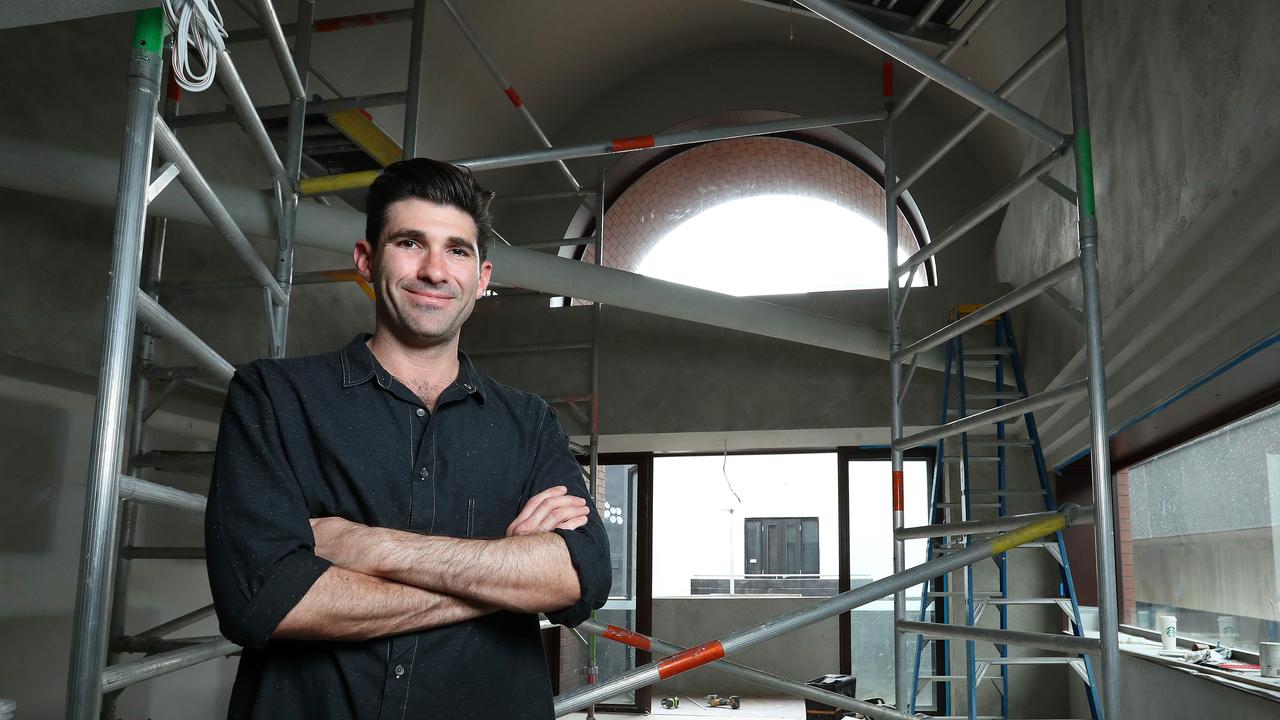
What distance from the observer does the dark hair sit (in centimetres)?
141

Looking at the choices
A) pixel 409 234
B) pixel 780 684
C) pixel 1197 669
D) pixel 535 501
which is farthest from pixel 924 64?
pixel 1197 669

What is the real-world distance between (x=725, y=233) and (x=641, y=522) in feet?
7.19

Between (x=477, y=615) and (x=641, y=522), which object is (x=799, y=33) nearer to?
(x=641, y=522)

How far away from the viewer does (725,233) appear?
6980 mm

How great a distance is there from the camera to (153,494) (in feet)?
5.18

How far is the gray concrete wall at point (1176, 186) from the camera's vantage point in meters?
2.05

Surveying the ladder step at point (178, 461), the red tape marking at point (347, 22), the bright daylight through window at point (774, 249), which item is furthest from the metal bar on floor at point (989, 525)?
the bright daylight through window at point (774, 249)

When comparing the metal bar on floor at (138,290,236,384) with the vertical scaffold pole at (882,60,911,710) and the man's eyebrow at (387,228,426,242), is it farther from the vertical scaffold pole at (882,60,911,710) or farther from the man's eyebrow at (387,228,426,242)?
the vertical scaffold pole at (882,60,911,710)

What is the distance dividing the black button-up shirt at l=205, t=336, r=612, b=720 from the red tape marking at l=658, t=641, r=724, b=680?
0.77 metres

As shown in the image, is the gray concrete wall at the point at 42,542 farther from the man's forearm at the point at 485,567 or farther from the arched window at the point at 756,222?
the arched window at the point at 756,222

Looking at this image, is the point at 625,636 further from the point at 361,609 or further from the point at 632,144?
the point at 361,609

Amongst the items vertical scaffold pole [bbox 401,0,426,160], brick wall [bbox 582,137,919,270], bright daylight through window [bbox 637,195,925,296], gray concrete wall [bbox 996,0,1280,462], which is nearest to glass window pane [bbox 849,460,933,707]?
bright daylight through window [bbox 637,195,925,296]

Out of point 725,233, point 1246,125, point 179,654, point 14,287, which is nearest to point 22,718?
point 14,287

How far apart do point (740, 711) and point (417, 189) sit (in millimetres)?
6375
